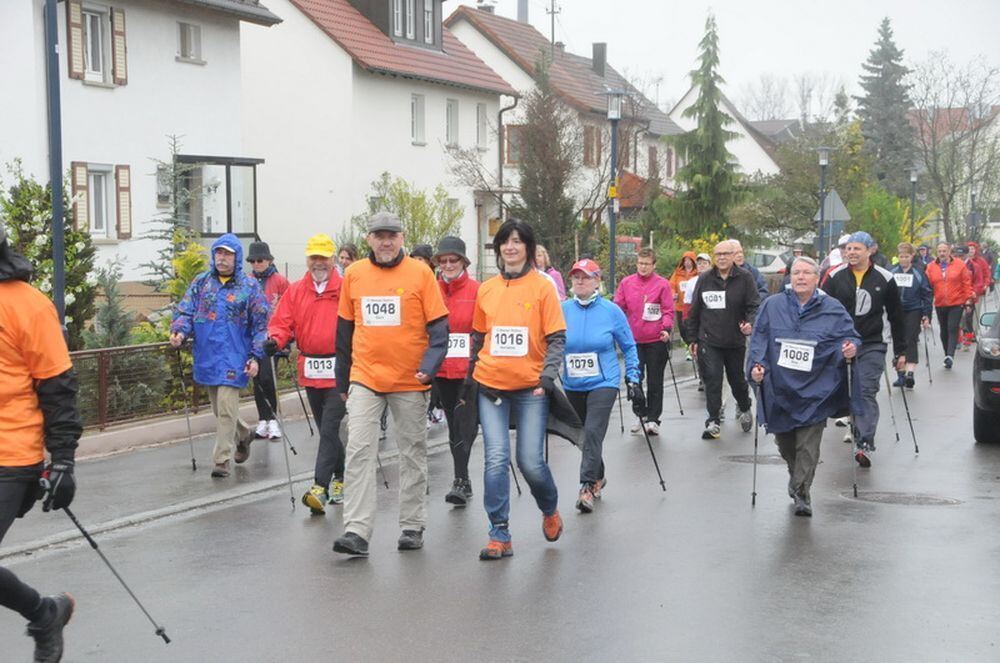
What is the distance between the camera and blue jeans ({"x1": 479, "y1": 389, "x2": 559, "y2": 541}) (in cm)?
855

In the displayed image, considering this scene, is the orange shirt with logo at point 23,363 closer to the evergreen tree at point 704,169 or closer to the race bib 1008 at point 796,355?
the race bib 1008 at point 796,355

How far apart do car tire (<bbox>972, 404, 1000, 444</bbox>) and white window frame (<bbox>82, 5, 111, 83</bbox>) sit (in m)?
19.0

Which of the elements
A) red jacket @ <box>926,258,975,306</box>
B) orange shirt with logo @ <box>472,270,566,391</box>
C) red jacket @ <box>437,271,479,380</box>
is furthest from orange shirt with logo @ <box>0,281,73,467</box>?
red jacket @ <box>926,258,975,306</box>

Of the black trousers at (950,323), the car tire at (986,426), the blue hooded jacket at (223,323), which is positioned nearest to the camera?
the blue hooded jacket at (223,323)

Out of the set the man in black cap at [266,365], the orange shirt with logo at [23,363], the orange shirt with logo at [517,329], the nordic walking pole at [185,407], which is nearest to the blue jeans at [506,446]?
the orange shirt with logo at [517,329]

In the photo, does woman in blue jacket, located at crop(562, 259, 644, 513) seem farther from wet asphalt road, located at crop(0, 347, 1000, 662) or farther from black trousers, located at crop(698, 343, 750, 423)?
black trousers, located at crop(698, 343, 750, 423)

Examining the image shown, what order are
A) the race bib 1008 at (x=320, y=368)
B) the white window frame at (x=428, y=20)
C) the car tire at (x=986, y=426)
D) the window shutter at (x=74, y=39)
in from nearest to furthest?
the race bib 1008 at (x=320, y=368) → the car tire at (x=986, y=426) → the window shutter at (x=74, y=39) → the white window frame at (x=428, y=20)

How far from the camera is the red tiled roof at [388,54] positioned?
38.2 metres

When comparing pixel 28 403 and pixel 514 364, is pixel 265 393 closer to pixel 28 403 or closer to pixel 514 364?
pixel 514 364

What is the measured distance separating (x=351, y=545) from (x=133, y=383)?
6.27 metres

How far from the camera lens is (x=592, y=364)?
10.2 m

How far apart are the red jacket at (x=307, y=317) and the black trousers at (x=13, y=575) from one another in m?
4.60

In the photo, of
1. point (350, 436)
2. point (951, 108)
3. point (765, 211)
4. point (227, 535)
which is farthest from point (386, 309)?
point (951, 108)

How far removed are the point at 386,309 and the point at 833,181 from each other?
42331 mm
